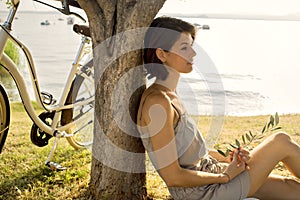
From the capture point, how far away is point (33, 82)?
3270 mm

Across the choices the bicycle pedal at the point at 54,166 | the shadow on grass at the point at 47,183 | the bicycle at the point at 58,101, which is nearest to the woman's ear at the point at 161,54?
the bicycle at the point at 58,101

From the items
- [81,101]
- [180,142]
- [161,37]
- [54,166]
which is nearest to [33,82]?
[81,101]

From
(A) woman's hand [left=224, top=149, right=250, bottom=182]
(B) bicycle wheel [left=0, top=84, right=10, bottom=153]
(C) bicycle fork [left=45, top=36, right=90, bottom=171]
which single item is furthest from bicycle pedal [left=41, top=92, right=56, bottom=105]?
(A) woman's hand [left=224, top=149, right=250, bottom=182]

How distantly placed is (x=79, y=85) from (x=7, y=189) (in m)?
1.01

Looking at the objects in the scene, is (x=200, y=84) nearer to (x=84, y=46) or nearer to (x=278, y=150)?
(x=278, y=150)

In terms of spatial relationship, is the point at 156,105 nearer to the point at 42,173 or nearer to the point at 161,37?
the point at 161,37

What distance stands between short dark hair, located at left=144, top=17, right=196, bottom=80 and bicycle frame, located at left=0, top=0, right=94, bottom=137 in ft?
3.28

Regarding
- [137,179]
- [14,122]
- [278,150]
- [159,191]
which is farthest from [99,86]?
[14,122]

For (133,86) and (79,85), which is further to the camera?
(79,85)

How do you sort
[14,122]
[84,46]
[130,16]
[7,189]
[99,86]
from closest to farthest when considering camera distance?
[130,16] → [99,86] → [7,189] → [84,46] → [14,122]

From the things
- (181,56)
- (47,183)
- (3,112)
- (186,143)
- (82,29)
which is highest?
(82,29)

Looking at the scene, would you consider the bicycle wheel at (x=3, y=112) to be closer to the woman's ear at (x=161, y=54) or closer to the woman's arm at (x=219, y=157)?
the woman's ear at (x=161, y=54)

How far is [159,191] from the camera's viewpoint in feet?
10.0

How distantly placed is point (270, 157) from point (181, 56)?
78cm
